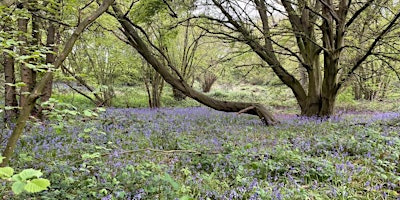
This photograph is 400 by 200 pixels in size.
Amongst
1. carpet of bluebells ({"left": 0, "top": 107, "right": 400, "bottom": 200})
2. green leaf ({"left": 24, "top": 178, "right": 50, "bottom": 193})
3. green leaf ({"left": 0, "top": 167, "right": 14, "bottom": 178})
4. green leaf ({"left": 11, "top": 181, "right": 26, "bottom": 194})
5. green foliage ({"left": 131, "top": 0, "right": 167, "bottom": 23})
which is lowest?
carpet of bluebells ({"left": 0, "top": 107, "right": 400, "bottom": 200})

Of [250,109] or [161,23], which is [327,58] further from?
[161,23]

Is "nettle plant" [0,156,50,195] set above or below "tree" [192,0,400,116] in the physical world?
below

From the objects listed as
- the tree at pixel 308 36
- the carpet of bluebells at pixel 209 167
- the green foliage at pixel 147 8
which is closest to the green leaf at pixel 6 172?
the carpet of bluebells at pixel 209 167

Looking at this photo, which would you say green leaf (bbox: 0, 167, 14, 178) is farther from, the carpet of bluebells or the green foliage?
the green foliage

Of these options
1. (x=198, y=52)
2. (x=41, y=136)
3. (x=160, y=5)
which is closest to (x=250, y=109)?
(x=160, y=5)

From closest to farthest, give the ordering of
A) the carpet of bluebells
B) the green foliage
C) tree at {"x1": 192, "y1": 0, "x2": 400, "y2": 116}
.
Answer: the carpet of bluebells → the green foliage → tree at {"x1": 192, "y1": 0, "x2": 400, "y2": 116}

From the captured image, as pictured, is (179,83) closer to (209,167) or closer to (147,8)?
(147,8)

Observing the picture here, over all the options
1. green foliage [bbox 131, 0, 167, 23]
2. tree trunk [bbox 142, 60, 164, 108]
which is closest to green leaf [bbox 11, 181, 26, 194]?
green foliage [bbox 131, 0, 167, 23]

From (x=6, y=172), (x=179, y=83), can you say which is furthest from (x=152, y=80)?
(x=6, y=172)

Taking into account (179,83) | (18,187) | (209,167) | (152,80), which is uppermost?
(152,80)

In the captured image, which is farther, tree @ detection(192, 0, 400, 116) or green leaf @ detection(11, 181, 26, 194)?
tree @ detection(192, 0, 400, 116)

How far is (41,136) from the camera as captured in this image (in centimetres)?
504

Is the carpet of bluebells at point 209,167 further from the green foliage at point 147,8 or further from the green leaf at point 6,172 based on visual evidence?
the green foliage at point 147,8

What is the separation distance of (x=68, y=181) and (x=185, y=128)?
3.78 m
